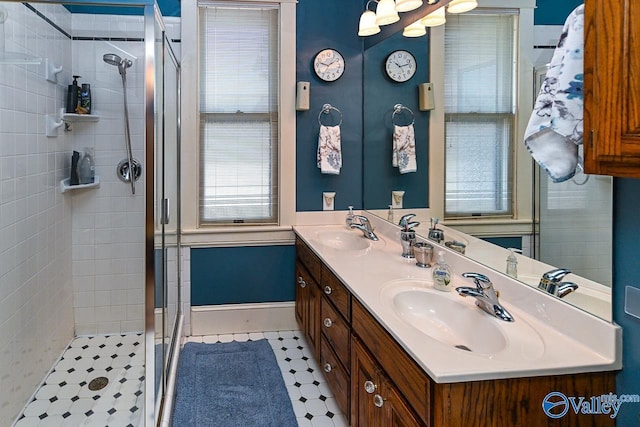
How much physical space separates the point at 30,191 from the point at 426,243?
2114 mm

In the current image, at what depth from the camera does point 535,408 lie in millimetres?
1204

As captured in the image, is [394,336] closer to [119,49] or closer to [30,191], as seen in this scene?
[30,191]

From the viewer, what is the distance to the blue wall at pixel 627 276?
3.94 ft

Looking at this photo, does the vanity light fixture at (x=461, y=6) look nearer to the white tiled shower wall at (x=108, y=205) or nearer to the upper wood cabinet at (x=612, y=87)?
the upper wood cabinet at (x=612, y=87)

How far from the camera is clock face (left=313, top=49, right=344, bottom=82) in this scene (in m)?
3.31

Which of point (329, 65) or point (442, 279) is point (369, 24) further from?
point (442, 279)

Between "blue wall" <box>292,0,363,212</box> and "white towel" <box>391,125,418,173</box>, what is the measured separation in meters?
0.43

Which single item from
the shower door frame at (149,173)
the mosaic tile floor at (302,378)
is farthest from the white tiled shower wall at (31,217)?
the mosaic tile floor at (302,378)

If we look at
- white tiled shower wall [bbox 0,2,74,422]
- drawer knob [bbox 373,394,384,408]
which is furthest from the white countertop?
white tiled shower wall [bbox 0,2,74,422]

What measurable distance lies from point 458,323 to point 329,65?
223 cm

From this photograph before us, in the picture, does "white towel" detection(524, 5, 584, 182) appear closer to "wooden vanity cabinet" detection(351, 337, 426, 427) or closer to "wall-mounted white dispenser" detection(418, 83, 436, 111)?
"wooden vanity cabinet" detection(351, 337, 426, 427)

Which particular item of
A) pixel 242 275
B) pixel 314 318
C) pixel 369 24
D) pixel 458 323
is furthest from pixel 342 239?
pixel 458 323

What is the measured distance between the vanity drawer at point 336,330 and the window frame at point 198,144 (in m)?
1.02

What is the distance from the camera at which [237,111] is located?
3.28 meters
